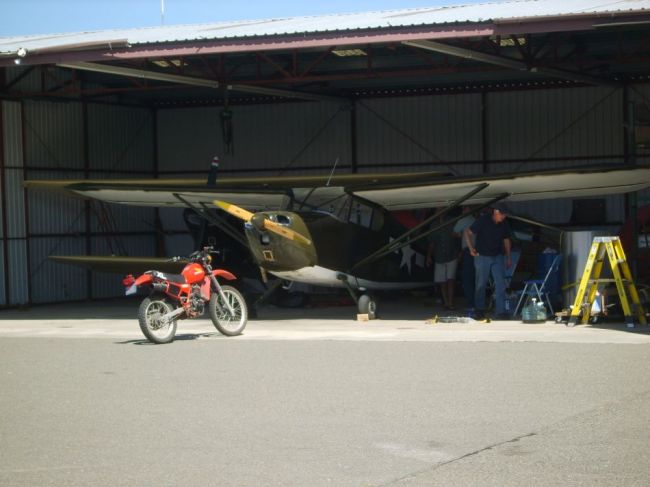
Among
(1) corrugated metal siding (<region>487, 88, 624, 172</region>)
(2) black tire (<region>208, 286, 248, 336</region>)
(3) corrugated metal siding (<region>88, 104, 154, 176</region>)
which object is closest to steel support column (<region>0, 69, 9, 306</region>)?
(3) corrugated metal siding (<region>88, 104, 154, 176</region>)

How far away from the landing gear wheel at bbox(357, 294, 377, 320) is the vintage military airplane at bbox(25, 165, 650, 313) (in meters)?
0.02

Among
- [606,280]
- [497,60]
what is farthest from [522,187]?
[497,60]

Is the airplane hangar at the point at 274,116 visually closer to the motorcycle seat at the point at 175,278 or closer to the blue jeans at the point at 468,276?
the blue jeans at the point at 468,276

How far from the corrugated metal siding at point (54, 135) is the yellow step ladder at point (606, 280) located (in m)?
13.1

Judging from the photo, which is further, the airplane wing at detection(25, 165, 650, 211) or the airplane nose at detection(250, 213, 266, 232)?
the airplane wing at detection(25, 165, 650, 211)

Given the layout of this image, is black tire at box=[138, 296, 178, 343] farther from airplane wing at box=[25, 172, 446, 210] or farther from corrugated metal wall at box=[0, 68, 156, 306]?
corrugated metal wall at box=[0, 68, 156, 306]

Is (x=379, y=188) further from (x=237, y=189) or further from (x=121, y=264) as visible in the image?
(x=121, y=264)

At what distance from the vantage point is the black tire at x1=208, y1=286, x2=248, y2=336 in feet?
46.6

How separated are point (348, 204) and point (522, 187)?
327cm

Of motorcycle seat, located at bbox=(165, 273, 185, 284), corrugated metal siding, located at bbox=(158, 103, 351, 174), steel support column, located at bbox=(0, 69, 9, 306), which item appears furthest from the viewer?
corrugated metal siding, located at bbox=(158, 103, 351, 174)

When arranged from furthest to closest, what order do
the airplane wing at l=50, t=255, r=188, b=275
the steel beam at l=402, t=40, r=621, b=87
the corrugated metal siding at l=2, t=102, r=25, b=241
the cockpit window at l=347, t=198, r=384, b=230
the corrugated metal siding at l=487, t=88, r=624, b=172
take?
the corrugated metal siding at l=487, t=88, r=624, b=172
the corrugated metal siding at l=2, t=102, r=25, b=241
the airplane wing at l=50, t=255, r=188, b=275
the cockpit window at l=347, t=198, r=384, b=230
the steel beam at l=402, t=40, r=621, b=87

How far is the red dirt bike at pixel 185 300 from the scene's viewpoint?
44.1 ft

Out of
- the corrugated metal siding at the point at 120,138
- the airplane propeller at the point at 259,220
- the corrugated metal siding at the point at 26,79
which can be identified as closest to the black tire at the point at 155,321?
the airplane propeller at the point at 259,220

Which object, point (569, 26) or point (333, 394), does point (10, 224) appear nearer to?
point (569, 26)
